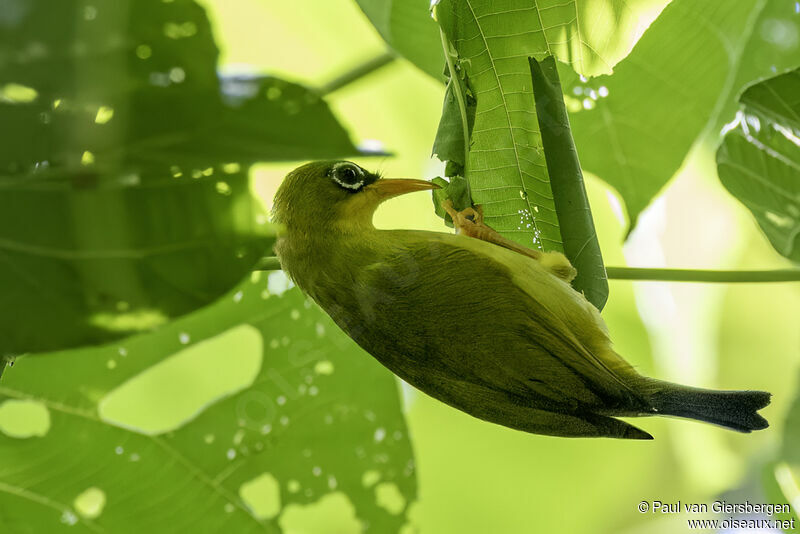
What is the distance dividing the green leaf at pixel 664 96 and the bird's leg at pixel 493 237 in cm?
23

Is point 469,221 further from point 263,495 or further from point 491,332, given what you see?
point 263,495

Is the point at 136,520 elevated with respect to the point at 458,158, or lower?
lower

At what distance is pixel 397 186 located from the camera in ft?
2.15

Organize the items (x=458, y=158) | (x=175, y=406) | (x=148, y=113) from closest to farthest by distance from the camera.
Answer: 1. (x=148, y=113)
2. (x=458, y=158)
3. (x=175, y=406)

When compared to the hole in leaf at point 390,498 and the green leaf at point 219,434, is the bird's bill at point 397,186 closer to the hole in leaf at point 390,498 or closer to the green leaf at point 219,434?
the green leaf at point 219,434

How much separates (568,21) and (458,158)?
0.18 m

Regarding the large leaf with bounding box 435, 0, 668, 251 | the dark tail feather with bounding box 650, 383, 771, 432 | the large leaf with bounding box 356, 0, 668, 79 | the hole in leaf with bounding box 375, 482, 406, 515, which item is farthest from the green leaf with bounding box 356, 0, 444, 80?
the hole in leaf with bounding box 375, 482, 406, 515

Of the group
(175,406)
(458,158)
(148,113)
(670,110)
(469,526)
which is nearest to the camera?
(148,113)

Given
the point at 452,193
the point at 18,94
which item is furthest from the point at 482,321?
the point at 18,94

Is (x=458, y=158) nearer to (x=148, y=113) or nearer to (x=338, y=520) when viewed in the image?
(x=148, y=113)

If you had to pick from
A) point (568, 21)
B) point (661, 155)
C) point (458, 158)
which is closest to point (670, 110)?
point (661, 155)

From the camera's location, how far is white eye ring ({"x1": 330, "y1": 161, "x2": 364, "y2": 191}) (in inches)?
25.8

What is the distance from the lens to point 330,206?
2.20ft

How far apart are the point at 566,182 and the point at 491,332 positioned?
0.14 m
